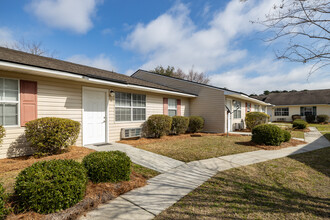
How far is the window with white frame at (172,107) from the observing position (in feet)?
37.3

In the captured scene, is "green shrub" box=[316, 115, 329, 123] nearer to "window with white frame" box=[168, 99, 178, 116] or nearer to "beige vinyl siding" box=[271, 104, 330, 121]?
"beige vinyl siding" box=[271, 104, 330, 121]

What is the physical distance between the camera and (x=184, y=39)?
1141cm

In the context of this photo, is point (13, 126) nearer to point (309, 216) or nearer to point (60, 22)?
point (309, 216)

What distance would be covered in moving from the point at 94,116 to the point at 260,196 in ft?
21.2

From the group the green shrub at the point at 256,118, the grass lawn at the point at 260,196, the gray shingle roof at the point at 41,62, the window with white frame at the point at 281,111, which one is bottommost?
the grass lawn at the point at 260,196

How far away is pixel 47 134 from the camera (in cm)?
499

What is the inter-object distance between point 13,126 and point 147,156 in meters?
4.20

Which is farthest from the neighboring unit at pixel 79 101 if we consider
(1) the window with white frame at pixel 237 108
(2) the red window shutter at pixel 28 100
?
(1) the window with white frame at pixel 237 108

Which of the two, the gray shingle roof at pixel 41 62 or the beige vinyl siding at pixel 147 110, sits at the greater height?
the gray shingle roof at pixel 41 62

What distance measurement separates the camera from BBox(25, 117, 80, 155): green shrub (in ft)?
16.2

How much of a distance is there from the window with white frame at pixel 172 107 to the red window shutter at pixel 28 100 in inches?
292

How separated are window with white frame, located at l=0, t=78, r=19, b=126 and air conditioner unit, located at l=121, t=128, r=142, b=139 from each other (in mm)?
4052

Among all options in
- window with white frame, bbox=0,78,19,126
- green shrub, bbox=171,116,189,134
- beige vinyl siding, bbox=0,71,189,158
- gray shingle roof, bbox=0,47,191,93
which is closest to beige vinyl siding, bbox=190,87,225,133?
green shrub, bbox=171,116,189,134

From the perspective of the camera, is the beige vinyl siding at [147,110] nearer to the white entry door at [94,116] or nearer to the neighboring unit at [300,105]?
the white entry door at [94,116]
